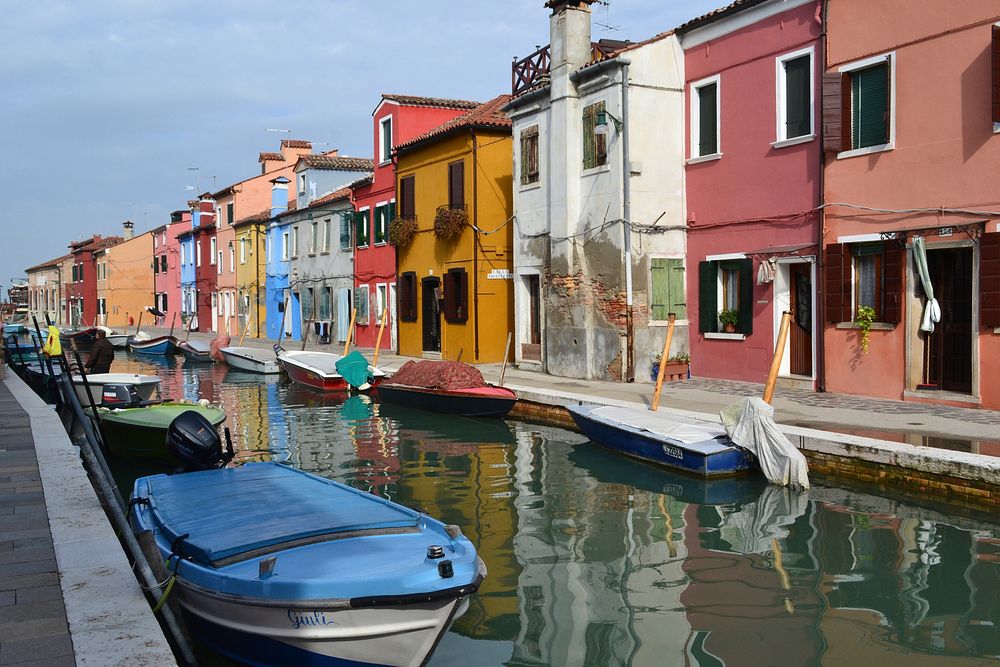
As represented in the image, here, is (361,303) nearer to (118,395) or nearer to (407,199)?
(407,199)

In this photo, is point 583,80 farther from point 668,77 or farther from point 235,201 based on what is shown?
point 235,201

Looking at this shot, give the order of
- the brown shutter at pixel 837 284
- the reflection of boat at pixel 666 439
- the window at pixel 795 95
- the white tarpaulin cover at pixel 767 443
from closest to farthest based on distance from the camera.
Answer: the white tarpaulin cover at pixel 767 443, the reflection of boat at pixel 666 439, the brown shutter at pixel 837 284, the window at pixel 795 95

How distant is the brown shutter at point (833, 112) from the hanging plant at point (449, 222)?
1129cm

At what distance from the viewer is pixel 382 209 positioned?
2939 cm

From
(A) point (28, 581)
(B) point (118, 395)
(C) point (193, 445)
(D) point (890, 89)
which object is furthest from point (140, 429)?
(D) point (890, 89)

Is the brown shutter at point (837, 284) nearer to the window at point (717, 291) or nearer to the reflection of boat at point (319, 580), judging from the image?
the window at point (717, 291)

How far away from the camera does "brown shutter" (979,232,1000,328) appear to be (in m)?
12.4

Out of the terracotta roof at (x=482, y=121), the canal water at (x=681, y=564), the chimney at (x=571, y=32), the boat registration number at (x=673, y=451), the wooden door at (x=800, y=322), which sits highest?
the chimney at (x=571, y=32)

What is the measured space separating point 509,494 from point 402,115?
1965 centimetres

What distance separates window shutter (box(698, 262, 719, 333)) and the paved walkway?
40.3 feet

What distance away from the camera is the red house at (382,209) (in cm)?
2811

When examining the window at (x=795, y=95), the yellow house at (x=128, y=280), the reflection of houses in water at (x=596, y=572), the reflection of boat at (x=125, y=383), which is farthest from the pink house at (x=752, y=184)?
the yellow house at (x=128, y=280)

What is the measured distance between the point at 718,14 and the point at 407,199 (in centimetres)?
1291

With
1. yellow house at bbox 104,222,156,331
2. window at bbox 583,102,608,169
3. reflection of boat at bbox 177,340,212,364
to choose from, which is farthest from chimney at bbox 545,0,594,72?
yellow house at bbox 104,222,156,331
